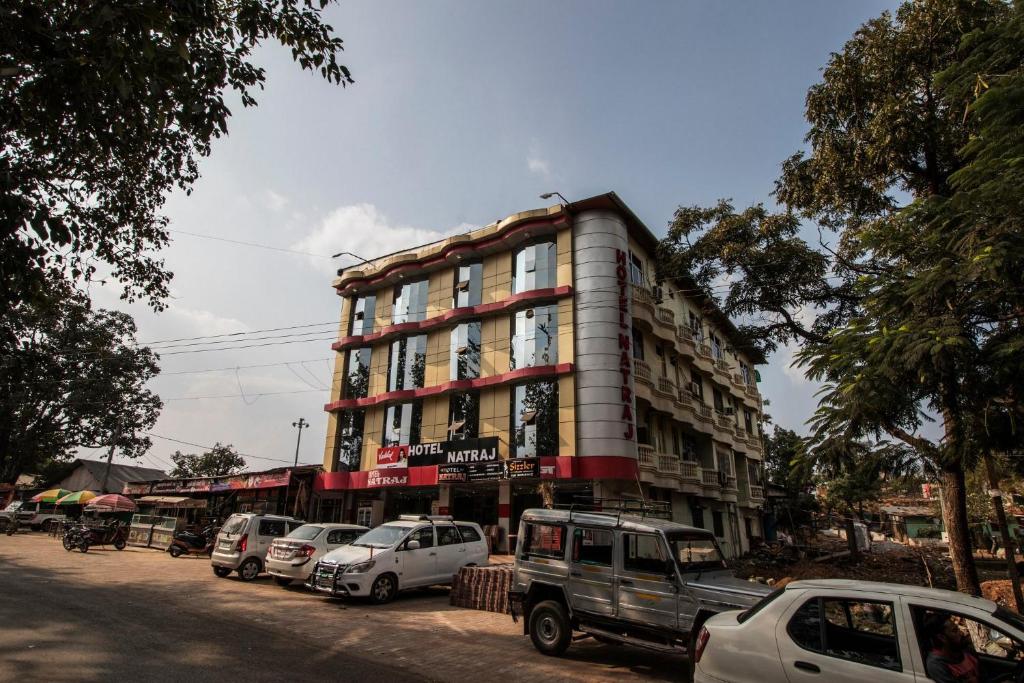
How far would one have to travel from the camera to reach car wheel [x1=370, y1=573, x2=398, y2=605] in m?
12.5

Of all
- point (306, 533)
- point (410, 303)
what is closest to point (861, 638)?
point (306, 533)

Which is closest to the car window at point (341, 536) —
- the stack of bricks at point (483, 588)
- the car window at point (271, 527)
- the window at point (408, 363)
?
the car window at point (271, 527)

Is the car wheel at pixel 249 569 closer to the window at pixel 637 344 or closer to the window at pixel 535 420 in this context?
the window at pixel 535 420

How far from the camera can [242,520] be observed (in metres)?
16.5

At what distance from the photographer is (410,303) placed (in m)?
28.9

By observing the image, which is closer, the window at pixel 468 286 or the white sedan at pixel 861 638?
the white sedan at pixel 861 638

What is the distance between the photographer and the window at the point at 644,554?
7.94 meters

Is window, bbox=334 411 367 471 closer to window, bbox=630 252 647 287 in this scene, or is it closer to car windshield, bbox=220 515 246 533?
car windshield, bbox=220 515 246 533

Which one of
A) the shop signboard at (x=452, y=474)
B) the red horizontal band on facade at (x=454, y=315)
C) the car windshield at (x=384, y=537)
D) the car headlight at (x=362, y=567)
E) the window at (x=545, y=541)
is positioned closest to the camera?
the window at (x=545, y=541)

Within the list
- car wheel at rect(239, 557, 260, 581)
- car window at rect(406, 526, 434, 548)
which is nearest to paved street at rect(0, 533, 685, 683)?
car window at rect(406, 526, 434, 548)

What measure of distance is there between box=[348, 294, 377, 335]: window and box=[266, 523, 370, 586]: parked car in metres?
15.7

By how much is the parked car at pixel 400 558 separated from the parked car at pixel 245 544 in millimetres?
3646

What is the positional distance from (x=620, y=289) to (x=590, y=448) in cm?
674

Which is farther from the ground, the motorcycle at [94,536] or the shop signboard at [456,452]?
the shop signboard at [456,452]
